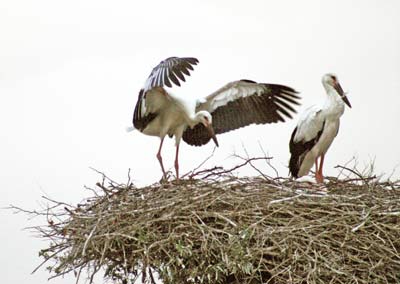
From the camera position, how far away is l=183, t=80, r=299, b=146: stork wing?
402 inches

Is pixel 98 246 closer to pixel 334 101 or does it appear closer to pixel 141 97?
pixel 141 97

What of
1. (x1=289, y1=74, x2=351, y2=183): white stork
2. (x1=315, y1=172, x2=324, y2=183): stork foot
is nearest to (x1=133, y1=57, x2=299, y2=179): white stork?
(x1=289, y1=74, x2=351, y2=183): white stork

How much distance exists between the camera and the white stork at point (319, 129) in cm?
980

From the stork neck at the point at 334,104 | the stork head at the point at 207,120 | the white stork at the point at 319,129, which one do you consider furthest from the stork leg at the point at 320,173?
the stork head at the point at 207,120

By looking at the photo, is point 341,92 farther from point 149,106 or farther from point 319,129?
point 149,106

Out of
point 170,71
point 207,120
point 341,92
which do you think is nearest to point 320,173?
point 341,92

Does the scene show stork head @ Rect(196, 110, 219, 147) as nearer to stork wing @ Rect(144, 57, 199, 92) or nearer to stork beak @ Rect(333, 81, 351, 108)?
stork wing @ Rect(144, 57, 199, 92)

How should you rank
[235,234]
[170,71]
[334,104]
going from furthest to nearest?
[334,104]
[170,71]
[235,234]

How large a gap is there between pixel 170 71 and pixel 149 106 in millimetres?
982

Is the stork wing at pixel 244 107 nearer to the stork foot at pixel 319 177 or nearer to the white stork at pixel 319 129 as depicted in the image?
the white stork at pixel 319 129

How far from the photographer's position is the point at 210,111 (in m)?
10.3

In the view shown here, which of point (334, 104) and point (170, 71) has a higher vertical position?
point (170, 71)

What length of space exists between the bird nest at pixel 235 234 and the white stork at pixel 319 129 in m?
1.53

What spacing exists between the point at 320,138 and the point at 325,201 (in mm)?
1861
